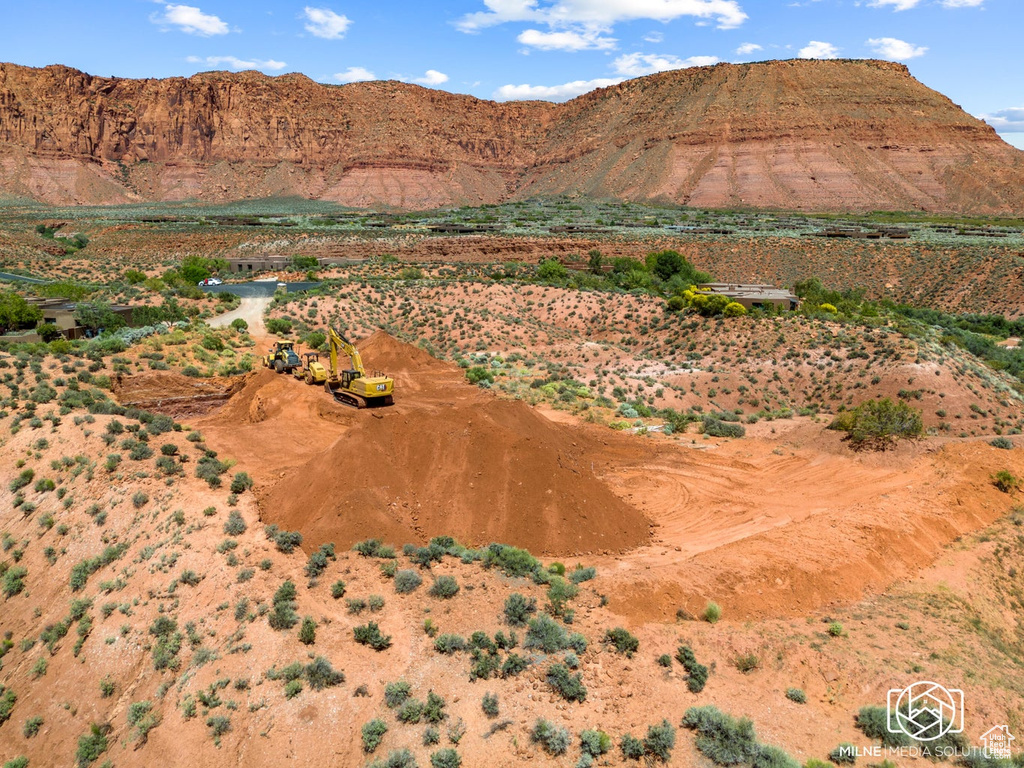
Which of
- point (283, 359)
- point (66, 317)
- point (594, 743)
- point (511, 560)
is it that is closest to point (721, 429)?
point (511, 560)

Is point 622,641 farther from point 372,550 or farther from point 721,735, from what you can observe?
point 372,550

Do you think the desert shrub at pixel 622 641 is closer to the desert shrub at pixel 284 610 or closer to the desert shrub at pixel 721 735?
the desert shrub at pixel 721 735

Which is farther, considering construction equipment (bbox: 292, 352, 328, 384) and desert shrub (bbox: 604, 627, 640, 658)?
construction equipment (bbox: 292, 352, 328, 384)

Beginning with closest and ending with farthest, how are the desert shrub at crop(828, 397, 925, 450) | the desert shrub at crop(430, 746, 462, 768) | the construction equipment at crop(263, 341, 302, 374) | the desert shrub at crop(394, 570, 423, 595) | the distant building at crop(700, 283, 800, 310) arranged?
the desert shrub at crop(430, 746, 462, 768) → the desert shrub at crop(394, 570, 423, 595) → the desert shrub at crop(828, 397, 925, 450) → the construction equipment at crop(263, 341, 302, 374) → the distant building at crop(700, 283, 800, 310)

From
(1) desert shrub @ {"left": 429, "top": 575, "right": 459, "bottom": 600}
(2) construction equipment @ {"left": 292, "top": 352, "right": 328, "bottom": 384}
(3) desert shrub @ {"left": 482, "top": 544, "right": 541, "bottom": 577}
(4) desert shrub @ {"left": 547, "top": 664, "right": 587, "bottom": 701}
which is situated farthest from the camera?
(2) construction equipment @ {"left": 292, "top": 352, "right": 328, "bottom": 384}

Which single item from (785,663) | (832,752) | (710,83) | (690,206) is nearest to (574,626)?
(785,663)

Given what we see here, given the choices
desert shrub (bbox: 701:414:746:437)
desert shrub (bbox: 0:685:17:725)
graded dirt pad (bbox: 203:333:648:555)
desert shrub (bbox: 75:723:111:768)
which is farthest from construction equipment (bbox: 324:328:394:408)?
desert shrub (bbox: 75:723:111:768)

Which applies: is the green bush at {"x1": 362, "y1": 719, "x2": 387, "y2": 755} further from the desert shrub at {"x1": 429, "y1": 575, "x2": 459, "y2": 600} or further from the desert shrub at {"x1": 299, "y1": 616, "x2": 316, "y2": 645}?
the desert shrub at {"x1": 429, "y1": 575, "x2": 459, "y2": 600}
